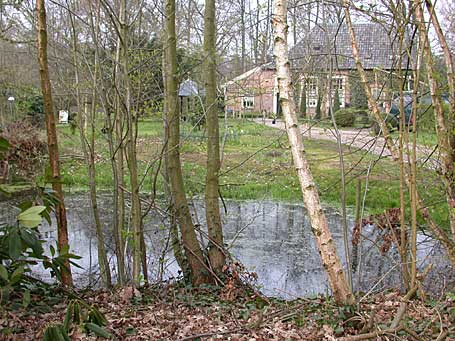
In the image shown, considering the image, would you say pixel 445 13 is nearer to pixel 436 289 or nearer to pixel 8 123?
pixel 436 289

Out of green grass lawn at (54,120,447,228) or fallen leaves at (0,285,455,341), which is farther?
green grass lawn at (54,120,447,228)

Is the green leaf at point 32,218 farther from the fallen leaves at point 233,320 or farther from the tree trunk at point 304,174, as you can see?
the tree trunk at point 304,174

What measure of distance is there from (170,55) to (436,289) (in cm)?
335

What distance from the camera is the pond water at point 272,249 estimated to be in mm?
5258

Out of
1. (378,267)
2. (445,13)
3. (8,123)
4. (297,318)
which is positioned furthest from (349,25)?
(8,123)

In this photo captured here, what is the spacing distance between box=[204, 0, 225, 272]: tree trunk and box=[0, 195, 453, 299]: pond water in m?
0.27

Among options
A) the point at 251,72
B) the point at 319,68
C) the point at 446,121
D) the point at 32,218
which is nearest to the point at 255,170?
the point at 251,72

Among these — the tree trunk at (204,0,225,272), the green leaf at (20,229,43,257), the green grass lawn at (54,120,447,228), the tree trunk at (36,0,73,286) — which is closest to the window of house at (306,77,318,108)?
the green grass lawn at (54,120,447,228)

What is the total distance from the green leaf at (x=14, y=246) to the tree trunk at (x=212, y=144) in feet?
9.57

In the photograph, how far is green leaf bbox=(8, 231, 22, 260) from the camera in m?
2.19

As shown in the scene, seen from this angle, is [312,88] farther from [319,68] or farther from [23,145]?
[23,145]

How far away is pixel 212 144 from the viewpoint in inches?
201

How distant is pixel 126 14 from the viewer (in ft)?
14.0

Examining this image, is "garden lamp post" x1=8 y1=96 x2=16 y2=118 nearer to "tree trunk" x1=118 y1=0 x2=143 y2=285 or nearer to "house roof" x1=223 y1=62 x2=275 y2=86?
"house roof" x1=223 y1=62 x2=275 y2=86
